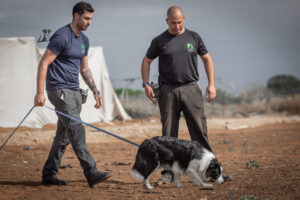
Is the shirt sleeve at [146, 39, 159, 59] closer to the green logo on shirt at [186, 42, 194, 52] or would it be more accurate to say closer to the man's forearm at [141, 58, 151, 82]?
the man's forearm at [141, 58, 151, 82]

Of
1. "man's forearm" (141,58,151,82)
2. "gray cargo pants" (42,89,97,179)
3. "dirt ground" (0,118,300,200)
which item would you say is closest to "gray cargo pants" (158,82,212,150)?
"man's forearm" (141,58,151,82)

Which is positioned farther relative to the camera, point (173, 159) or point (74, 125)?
point (74, 125)

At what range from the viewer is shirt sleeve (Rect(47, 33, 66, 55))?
4.86 m

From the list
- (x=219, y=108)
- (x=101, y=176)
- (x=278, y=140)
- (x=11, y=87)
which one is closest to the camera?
(x=101, y=176)

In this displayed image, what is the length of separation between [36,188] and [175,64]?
2.36 metres

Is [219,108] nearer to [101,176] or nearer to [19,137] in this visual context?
[19,137]

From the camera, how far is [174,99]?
5.31 m

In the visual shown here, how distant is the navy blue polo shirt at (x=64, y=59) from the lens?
16.1 feet

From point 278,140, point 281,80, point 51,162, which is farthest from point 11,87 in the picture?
point 281,80

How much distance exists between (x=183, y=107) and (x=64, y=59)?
163cm

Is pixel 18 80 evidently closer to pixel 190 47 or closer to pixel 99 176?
pixel 99 176

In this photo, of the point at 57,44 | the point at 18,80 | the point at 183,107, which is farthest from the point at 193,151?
the point at 18,80

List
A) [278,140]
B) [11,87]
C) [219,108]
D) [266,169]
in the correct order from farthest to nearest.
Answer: [219,108], [11,87], [278,140], [266,169]

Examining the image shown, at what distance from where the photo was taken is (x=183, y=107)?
17.5 feet
